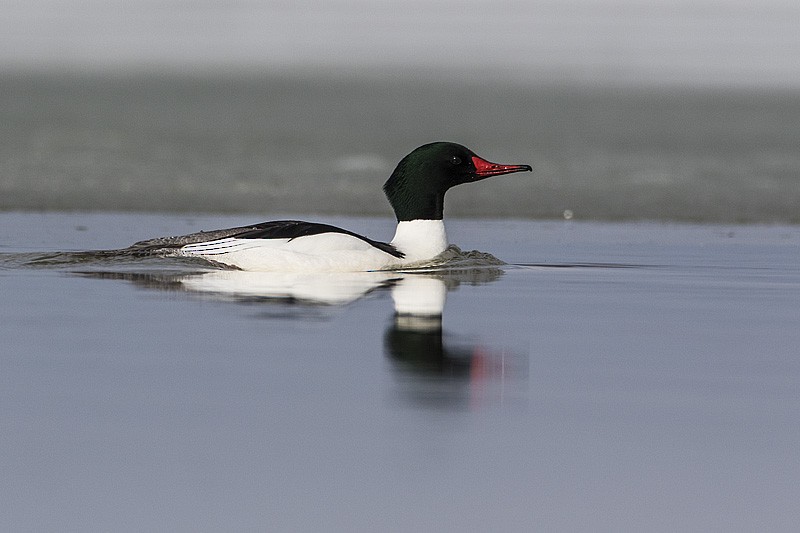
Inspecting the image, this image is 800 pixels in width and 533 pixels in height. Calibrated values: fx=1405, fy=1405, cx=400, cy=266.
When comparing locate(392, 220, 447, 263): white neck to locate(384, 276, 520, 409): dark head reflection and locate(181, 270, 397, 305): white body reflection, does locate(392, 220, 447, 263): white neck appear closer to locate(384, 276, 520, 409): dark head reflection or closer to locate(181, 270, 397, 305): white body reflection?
locate(181, 270, 397, 305): white body reflection

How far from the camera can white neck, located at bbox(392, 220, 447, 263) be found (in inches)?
464

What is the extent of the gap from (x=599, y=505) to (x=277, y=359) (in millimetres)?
2448

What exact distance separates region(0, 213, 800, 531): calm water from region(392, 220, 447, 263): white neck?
2.33 meters

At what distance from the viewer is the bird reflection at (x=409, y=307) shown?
5.28 m

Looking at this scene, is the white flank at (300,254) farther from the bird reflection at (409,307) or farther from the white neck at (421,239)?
the white neck at (421,239)

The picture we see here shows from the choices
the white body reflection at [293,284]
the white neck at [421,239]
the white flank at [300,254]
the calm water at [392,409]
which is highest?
the white neck at [421,239]

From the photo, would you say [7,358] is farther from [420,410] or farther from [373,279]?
[373,279]

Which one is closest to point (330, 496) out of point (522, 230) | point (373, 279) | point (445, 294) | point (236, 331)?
point (236, 331)

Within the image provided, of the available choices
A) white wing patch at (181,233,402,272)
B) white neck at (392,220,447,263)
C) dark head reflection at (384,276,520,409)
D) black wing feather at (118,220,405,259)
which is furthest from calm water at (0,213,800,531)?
white neck at (392,220,447,263)

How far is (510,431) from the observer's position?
4.49 m

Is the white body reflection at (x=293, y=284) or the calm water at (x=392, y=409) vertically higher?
the white body reflection at (x=293, y=284)

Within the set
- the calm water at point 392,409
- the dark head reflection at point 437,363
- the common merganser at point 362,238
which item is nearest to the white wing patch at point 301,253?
the common merganser at point 362,238

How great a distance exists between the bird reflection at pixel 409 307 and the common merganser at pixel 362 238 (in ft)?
0.44

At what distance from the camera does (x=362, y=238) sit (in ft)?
36.7
